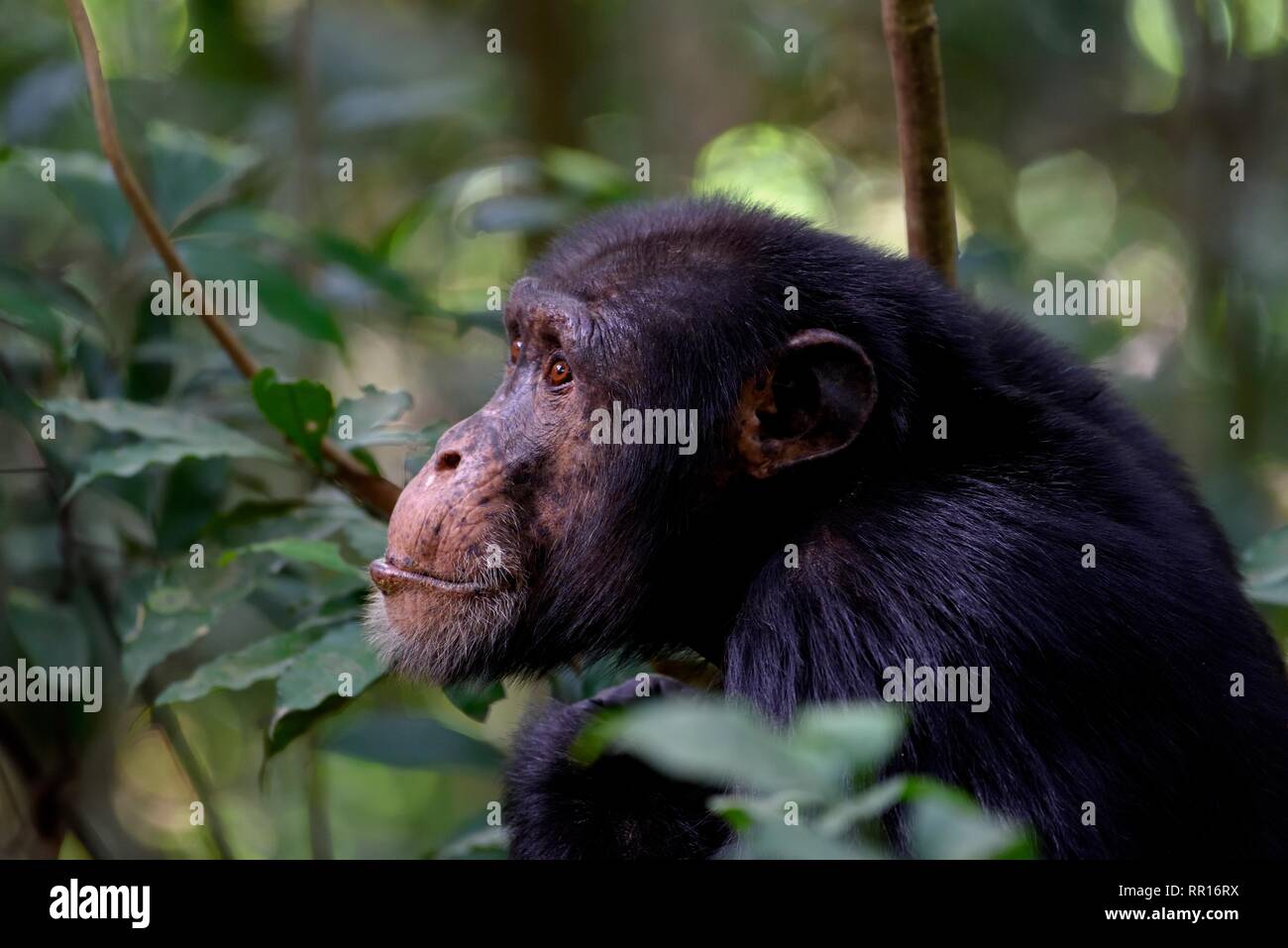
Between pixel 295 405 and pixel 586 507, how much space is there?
0.97m

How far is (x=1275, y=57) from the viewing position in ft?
30.7

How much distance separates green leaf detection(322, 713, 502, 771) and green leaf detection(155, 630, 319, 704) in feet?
1.79

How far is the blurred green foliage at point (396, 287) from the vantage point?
4164mm

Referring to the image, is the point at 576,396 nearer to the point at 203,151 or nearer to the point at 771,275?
the point at 771,275

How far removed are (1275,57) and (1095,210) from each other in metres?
3.88

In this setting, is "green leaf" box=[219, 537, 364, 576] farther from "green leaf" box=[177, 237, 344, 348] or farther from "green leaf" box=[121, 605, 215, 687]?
"green leaf" box=[177, 237, 344, 348]

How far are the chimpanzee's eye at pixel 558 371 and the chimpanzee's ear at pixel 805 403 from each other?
0.53 metres

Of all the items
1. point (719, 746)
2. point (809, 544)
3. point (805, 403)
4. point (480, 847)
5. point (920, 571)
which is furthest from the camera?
point (480, 847)

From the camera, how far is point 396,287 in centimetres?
526

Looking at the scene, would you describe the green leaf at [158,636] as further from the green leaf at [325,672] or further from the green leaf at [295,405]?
the green leaf at [295,405]

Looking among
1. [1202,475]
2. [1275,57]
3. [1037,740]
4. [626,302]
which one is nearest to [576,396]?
[626,302]

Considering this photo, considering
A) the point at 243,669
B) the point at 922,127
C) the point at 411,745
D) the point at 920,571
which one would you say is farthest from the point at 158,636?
the point at 922,127

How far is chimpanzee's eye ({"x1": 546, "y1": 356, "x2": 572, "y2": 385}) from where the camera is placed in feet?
12.8

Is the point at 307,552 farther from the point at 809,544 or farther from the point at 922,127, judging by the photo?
the point at 922,127
